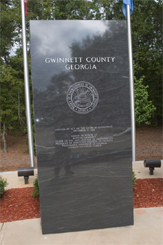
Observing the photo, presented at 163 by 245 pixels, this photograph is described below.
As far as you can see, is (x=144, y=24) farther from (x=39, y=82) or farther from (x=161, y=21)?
(x=39, y=82)

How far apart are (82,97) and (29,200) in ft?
8.58

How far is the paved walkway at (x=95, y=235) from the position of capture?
334cm

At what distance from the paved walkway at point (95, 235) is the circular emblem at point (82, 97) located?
196 centimetres

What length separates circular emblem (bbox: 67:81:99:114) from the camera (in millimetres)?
3481

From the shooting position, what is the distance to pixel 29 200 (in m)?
4.72

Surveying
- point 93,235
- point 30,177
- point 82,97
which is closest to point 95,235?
point 93,235

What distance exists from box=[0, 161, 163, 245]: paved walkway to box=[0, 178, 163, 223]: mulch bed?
9.6 inches

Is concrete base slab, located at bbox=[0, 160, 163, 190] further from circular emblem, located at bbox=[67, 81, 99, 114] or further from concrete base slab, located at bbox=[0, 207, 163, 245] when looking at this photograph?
Result: circular emblem, located at bbox=[67, 81, 99, 114]

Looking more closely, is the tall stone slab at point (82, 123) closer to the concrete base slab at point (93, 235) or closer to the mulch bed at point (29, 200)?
the concrete base slab at point (93, 235)

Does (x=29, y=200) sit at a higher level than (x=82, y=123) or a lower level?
lower

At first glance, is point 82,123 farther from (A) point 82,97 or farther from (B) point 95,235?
(B) point 95,235

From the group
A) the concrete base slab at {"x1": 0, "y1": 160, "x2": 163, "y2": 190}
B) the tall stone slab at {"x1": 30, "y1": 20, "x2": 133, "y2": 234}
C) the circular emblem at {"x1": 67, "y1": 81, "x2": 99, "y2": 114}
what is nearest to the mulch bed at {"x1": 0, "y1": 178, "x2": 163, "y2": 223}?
the concrete base slab at {"x1": 0, "y1": 160, "x2": 163, "y2": 190}

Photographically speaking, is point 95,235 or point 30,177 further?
point 30,177

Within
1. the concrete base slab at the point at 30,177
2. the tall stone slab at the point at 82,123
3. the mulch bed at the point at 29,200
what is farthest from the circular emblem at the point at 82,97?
the concrete base slab at the point at 30,177
